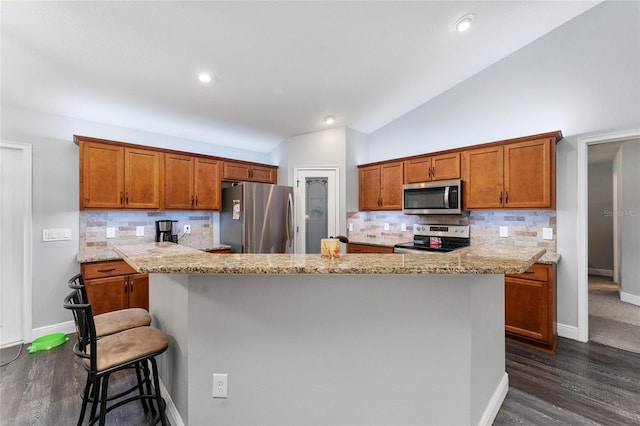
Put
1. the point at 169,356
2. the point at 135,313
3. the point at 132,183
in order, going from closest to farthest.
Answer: the point at 169,356 < the point at 135,313 < the point at 132,183

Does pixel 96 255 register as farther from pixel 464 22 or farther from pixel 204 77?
pixel 464 22

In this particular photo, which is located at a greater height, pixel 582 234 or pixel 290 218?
pixel 290 218

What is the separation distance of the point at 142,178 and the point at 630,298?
6.50 m

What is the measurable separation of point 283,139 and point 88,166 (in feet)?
8.58

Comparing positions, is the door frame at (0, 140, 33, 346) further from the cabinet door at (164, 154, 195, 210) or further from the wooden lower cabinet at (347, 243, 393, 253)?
the wooden lower cabinet at (347, 243, 393, 253)

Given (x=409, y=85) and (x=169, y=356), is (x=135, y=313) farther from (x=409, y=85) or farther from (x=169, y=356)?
(x=409, y=85)

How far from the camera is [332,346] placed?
1477 millimetres

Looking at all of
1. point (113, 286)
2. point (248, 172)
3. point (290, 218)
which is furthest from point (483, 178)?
point (113, 286)

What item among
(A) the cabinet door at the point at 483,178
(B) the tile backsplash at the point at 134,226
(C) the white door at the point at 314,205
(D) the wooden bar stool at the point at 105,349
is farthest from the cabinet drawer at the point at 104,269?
(A) the cabinet door at the point at 483,178

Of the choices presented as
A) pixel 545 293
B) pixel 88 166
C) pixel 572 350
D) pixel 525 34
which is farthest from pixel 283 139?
pixel 572 350

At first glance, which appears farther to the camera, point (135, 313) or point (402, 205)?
point (402, 205)

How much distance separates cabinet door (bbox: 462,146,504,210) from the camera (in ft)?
10.5

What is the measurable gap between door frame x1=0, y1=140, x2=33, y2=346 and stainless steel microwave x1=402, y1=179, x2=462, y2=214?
14.4 feet

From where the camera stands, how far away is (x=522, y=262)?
50.3 inches
